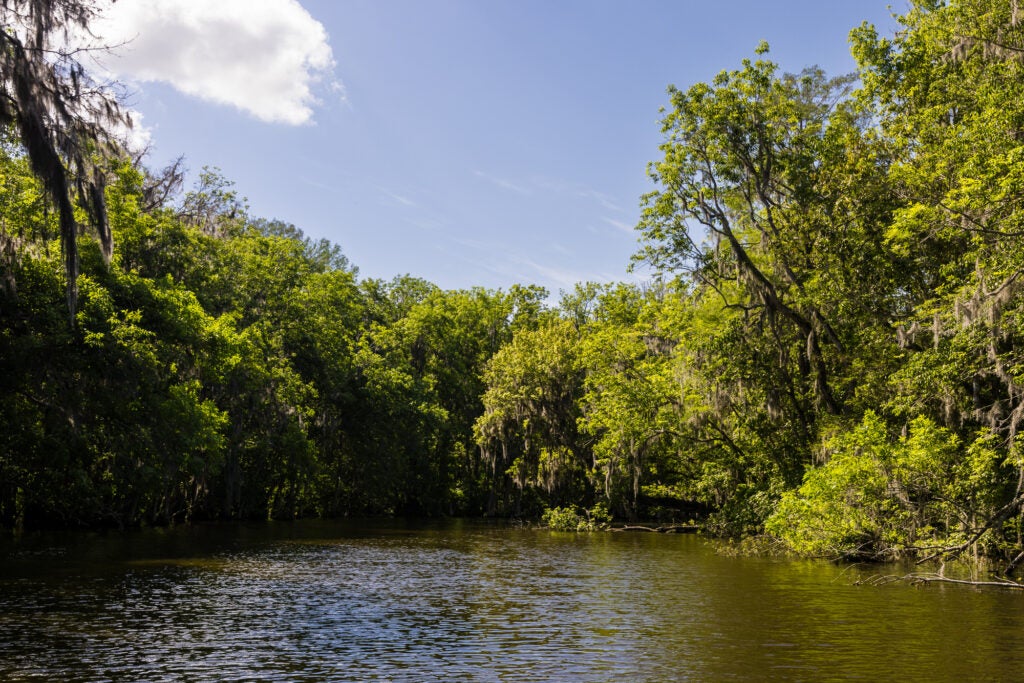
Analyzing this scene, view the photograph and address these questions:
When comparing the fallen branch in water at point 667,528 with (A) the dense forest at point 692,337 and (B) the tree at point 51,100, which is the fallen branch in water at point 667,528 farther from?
(B) the tree at point 51,100

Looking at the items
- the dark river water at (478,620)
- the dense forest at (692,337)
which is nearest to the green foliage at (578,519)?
the dense forest at (692,337)

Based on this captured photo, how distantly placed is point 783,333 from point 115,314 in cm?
2136

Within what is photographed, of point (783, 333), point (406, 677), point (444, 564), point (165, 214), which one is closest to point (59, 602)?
point (406, 677)

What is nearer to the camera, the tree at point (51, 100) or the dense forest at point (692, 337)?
the tree at point (51, 100)

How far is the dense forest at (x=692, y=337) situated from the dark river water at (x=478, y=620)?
3496 millimetres

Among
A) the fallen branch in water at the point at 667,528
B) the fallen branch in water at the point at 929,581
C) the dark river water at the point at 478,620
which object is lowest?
the dark river water at the point at 478,620

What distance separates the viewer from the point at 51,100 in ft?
48.1

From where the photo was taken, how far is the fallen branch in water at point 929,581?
1623 centimetres

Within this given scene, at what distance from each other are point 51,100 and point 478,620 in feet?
39.0

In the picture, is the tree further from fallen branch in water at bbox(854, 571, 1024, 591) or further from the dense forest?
fallen branch in water at bbox(854, 571, 1024, 591)

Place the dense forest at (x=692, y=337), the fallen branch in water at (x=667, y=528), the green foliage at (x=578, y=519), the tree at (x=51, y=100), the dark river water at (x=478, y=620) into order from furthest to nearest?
1. the green foliage at (x=578, y=519)
2. the fallen branch in water at (x=667, y=528)
3. the dense forest at (x=692, y=337)
4. the tree at (x=51, y=100)
5. the dark river water at (x=478, y=620)

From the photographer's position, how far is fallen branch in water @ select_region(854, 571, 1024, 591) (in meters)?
16.2

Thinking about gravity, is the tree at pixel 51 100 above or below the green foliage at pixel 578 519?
above

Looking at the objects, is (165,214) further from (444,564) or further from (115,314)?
(444,564)
